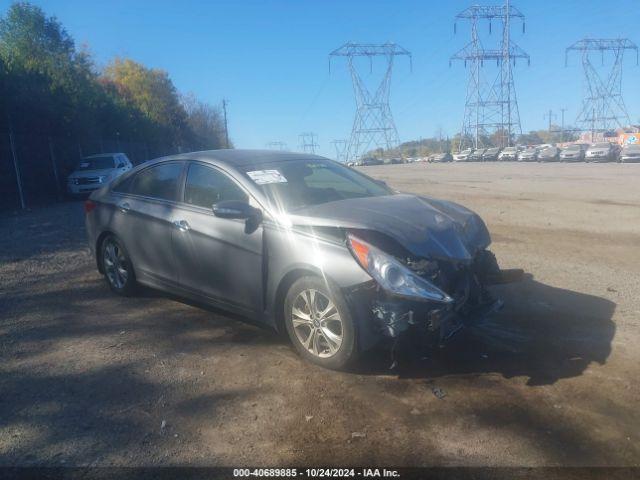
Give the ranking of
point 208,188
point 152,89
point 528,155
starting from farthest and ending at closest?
point 528,155, point 152,89, point 208,188

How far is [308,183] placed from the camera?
5230mm

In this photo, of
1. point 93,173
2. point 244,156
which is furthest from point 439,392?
point 93,173

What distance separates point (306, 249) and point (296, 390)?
102 cm

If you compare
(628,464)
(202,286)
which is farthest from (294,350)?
(628,464)

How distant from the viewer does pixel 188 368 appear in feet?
14.1

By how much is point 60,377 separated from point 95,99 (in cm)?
2732

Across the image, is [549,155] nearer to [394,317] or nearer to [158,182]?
[158,182]

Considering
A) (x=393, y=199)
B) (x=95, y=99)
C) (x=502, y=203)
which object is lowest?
(x=502, y=203)

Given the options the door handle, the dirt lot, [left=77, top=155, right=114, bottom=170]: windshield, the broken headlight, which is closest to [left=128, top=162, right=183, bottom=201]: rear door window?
the door handle

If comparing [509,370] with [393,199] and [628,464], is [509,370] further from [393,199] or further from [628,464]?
[393,199]

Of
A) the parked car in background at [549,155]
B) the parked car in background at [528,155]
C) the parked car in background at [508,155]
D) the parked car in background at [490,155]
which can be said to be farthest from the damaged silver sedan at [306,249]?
the parked car in background at [490,155]

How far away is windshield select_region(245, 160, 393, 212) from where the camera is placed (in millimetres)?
4801

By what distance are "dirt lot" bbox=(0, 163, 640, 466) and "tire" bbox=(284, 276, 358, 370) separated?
0.14 metres

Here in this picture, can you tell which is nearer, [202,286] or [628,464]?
[628,464]
